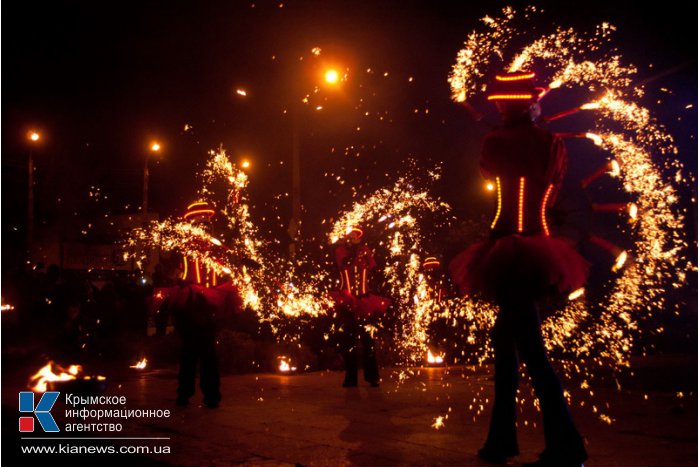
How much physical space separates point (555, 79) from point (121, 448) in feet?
25.2

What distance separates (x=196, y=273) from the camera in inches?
272

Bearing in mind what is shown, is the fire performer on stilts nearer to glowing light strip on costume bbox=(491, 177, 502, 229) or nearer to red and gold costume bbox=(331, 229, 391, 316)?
red and gold costume bbox=(331, 229, 391, 316)

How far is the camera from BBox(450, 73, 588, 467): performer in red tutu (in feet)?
11.7

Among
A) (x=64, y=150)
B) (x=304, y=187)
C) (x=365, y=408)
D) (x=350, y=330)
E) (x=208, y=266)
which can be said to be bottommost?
(x=365, y=408)

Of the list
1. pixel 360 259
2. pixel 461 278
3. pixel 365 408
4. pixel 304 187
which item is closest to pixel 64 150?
pixel 304 187

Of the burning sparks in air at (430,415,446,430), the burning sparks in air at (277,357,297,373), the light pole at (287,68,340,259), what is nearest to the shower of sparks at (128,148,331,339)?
the light pole at (287,68,340,259)

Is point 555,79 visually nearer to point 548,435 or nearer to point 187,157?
point 548,435

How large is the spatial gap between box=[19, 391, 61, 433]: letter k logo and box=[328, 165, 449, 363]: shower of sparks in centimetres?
704

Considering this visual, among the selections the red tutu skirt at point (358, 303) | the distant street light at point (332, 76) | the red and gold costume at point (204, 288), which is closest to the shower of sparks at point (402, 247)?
the distant street light at point (332, 76)

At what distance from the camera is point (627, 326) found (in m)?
14.8

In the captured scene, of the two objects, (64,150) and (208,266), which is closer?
(208,266)

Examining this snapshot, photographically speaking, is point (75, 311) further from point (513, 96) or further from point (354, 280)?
point (513, 96)

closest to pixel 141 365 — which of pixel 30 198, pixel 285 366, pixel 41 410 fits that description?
pixel 285 366

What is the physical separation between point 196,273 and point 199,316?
1.39ft
